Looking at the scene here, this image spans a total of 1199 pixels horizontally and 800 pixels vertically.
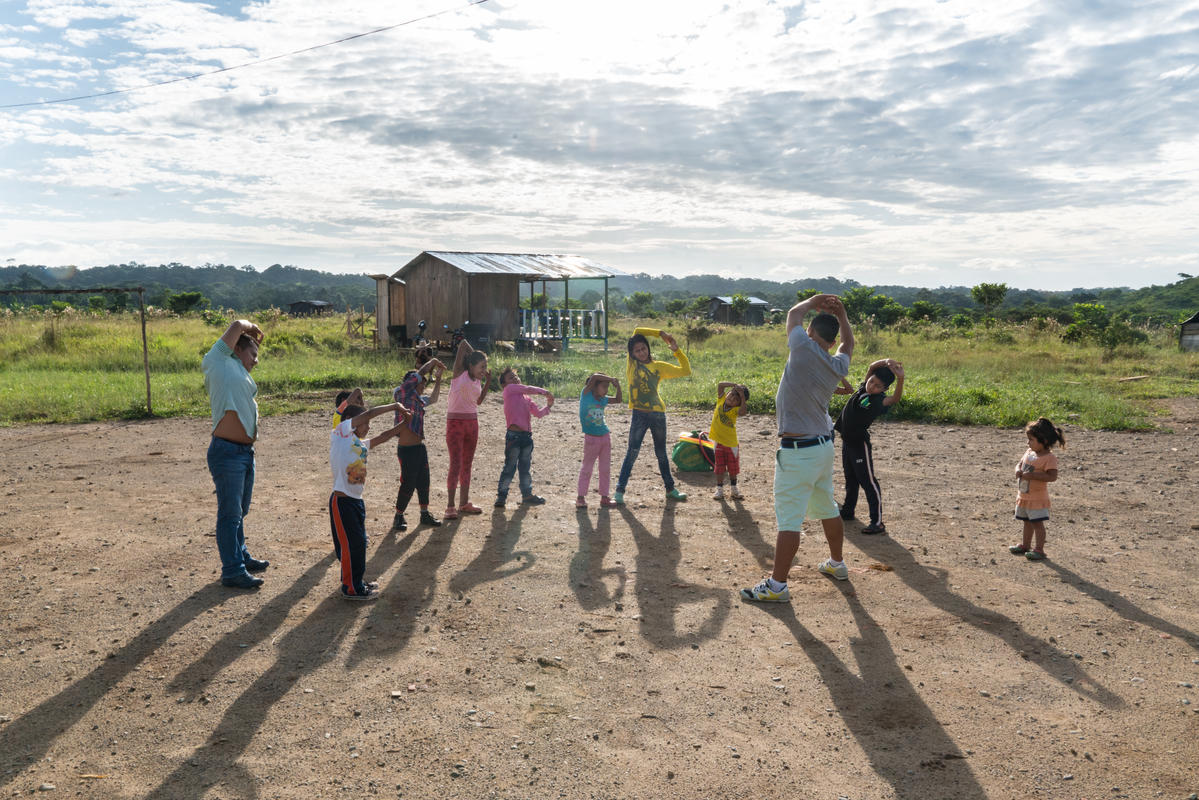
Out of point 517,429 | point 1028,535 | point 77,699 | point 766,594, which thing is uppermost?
point 517,429

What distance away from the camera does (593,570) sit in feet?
19.3

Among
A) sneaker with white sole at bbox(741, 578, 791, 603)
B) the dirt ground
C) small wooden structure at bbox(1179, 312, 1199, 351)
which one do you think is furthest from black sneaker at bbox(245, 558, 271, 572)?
small wooden structure at bbox(1179, 312, 1199, 351)

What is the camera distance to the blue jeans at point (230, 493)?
210 inches

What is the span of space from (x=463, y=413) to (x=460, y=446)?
0.97 ft

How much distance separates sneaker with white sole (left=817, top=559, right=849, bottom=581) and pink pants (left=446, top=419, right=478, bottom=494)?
3.12 meters

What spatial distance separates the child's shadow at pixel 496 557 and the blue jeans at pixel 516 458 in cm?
33

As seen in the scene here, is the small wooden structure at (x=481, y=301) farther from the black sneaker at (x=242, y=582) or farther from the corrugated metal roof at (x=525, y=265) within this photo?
the black sneaker at (x=242, y=582)

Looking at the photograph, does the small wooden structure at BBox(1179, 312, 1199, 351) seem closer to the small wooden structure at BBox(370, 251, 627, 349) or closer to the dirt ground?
the small wooden structure at BBox(370, 251, 627, 349)

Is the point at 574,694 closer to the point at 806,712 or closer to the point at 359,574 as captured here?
the point at 806,712

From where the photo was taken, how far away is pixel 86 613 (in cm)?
503

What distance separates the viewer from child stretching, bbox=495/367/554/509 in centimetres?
738

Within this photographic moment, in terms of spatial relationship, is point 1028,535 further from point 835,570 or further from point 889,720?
point 889,720

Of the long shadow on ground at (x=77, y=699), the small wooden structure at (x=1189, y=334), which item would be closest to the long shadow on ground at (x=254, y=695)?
the long shadow on ground at (x=77, y=699)

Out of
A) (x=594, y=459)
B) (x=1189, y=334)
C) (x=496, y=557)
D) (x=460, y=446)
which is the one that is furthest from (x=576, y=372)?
(x=1189, y=334)
